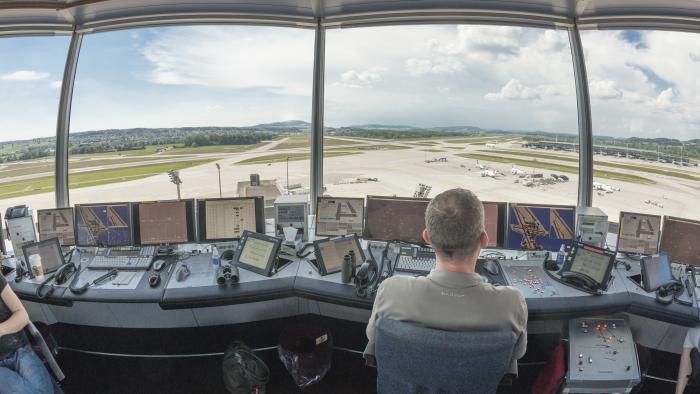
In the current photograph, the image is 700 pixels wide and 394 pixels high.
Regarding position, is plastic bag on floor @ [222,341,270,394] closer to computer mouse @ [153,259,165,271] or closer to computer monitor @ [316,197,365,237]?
computer mouse @ [153,259,165,271]

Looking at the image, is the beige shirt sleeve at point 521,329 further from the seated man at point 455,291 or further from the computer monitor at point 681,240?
the computer monitor at point 681,240

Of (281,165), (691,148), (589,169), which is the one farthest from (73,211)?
(691,148)

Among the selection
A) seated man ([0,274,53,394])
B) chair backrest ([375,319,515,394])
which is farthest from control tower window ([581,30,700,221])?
seated man ([0,274,53,394])

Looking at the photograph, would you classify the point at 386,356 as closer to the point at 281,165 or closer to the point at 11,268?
the point at 281,165

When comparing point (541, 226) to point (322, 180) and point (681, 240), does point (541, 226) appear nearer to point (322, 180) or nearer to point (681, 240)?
point (681, 240)

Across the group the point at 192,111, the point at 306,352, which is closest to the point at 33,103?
the point at 192,111

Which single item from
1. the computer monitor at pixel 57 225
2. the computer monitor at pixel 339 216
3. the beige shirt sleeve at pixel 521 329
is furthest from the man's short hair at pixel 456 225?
the computer monitor at pixel 57 225
